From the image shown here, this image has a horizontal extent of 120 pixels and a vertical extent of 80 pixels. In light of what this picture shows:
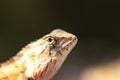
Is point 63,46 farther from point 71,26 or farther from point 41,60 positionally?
point 71,26

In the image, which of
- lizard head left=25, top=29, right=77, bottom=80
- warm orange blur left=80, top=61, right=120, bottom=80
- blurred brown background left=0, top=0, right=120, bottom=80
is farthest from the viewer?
blurred brown background left=0, top=0, right=120, bottom=80

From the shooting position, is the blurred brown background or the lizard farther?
the blurred brown background

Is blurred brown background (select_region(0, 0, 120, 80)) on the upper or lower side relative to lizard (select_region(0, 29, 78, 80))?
upper

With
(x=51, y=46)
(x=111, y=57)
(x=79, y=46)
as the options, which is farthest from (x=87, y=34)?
(x=51, y=46)

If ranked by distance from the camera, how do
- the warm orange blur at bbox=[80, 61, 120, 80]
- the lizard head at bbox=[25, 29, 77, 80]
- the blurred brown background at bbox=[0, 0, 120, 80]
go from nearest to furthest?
the lizard head at bbox=[25, 29, 77, 80]
the warm orange blur at bbox=[80, 61, 120, 80]
the blurred brown background at bbox=[0, 0, 120, 80]

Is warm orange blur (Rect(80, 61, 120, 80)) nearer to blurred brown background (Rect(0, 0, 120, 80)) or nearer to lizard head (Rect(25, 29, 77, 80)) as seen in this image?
blurred brown background (Rect(0, 0, 120, 80))

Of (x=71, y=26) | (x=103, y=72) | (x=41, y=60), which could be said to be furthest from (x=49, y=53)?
(x=71, y=26)

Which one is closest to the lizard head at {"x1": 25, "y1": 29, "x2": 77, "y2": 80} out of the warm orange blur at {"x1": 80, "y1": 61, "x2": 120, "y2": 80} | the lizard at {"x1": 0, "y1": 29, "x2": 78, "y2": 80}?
the lizard at {"x1": 0, "y1": 29, "x2": 78, "y2": 80}

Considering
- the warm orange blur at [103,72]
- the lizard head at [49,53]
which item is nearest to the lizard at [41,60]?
the lizard head at [49,53]

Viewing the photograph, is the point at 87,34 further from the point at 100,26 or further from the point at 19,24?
the point at 19,24
